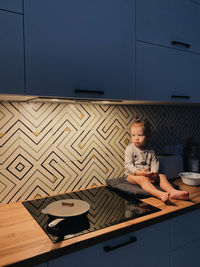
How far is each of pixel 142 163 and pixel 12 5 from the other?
116 centimetres

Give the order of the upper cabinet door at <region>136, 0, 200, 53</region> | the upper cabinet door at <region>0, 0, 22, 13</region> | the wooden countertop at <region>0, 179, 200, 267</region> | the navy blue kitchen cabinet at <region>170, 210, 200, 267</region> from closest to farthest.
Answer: the wooden countertop at <region>0, 179, 200, 267</region>, the upper cabinet door at <region>0, 0, 22, 13</region>, the navy blue kitchen cabinet at <region>170, 210, 200, 267</region>, the upper cabinet door at <region>136, 0, 200, 53</region>

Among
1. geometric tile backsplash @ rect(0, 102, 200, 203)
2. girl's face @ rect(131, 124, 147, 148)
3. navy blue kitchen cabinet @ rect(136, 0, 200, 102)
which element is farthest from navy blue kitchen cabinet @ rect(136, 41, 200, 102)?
geometric tile backsplash @ rect(0, 102, 200, 203)

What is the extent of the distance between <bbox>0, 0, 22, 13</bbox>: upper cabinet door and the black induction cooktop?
3.09 feet

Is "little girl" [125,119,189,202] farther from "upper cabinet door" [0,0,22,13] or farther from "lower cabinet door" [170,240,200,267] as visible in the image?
"upper cabinet door" [0,0,22,13]

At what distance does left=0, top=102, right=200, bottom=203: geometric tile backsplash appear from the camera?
1.29 m

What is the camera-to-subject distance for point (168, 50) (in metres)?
1.46

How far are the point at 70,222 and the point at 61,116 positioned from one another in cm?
68

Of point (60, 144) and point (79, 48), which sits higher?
point (79, 48)

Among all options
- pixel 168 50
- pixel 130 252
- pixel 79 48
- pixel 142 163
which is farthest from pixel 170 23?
pixel 130 252

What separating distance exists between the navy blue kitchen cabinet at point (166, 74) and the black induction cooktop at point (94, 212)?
630 millimetres

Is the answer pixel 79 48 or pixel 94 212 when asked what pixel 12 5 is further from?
pixel 94 212

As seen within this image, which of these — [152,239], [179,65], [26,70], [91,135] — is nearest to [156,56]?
[179,65]

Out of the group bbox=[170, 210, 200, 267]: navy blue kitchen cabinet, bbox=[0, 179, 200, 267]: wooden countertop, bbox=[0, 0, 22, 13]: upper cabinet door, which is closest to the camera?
bbox=[0, 179, 200, 267]: wooden countertop

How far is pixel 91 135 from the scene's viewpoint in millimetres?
1568
